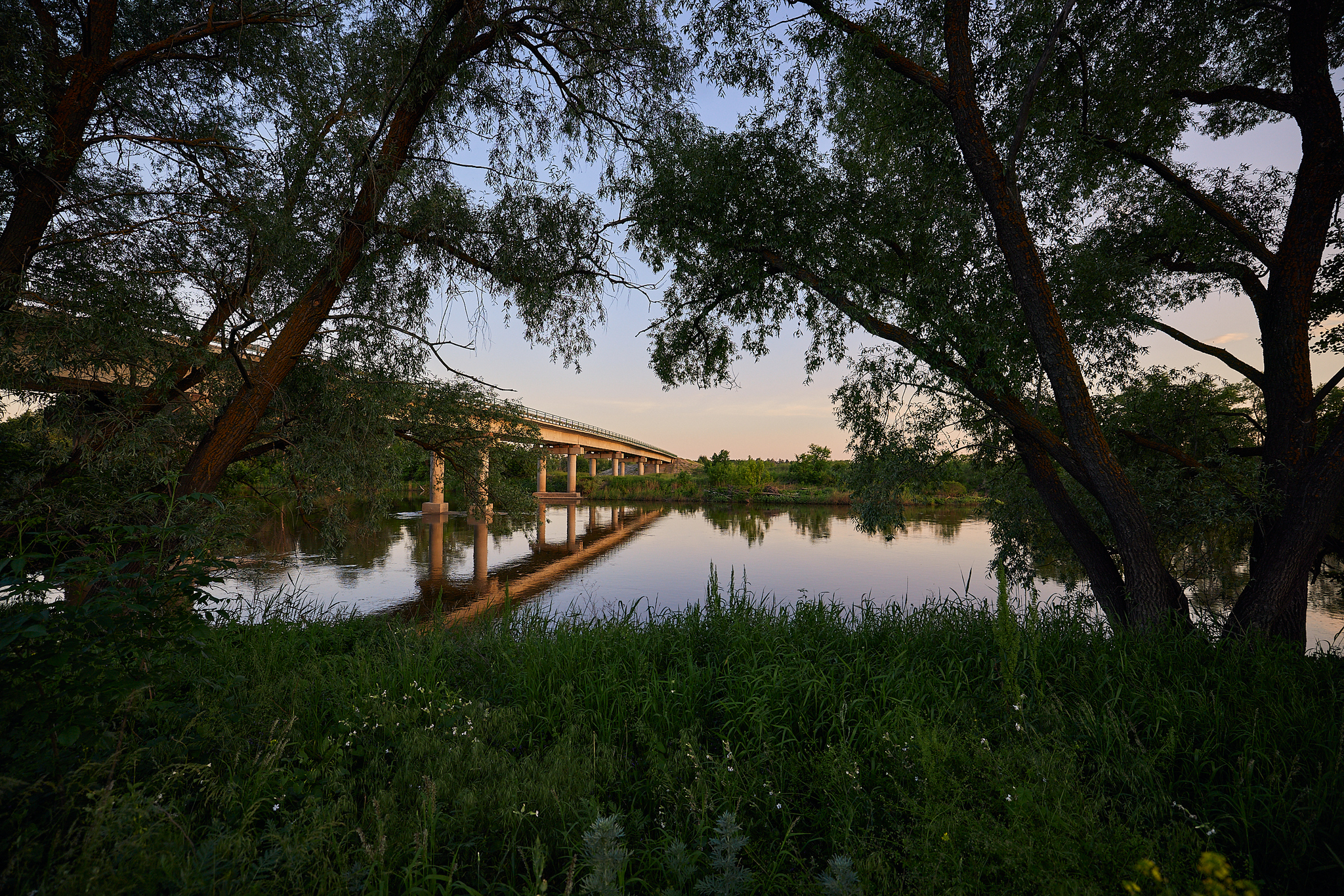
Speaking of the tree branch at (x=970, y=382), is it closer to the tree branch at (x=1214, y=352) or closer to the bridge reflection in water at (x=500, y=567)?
the tree branch at (x=1214, y=352)

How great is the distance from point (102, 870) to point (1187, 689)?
568 cm

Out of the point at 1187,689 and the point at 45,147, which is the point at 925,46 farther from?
the point at 45,147

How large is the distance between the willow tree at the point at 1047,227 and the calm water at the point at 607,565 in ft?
9.12

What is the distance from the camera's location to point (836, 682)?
4008 mm

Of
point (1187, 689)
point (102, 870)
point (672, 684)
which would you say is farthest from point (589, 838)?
point (1187, 689)

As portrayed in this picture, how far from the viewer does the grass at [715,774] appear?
204 centimetres

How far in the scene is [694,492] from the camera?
59.2 metres

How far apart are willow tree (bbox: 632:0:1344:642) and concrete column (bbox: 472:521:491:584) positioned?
11714 mm

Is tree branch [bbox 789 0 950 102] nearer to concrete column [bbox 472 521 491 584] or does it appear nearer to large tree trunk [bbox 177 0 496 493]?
large tree trunk [bbox 177 0 496 493]

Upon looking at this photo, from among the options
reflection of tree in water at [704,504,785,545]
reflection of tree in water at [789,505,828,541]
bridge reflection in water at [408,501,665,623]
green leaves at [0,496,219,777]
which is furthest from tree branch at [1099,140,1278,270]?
reflection of tree in water at [789,505,828,541]

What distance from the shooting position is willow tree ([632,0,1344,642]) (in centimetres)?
604

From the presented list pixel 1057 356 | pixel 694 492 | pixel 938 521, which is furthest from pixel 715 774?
pixel 694 492

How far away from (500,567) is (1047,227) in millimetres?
18055

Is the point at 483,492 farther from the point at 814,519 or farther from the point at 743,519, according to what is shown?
the point at 814,519
